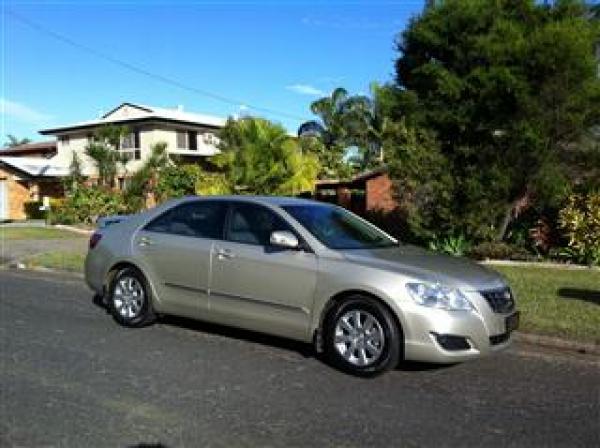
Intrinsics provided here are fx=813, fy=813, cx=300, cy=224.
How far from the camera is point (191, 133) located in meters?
45.7

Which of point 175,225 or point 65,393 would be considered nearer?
point 65,393

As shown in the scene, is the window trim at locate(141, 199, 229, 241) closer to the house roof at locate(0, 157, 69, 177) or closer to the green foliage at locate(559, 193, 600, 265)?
the green foliage at locate(559, 193, 600, 265)

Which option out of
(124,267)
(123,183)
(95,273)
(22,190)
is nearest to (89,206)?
(123,183)

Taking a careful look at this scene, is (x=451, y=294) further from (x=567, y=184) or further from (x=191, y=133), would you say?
(x=191, y=133)

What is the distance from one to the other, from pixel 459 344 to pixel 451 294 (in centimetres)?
42

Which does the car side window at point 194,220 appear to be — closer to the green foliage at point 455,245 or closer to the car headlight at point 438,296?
the car headlight at point 438,296

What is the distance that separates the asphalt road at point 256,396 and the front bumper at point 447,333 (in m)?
0.24

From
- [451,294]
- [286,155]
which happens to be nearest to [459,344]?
[451,294]

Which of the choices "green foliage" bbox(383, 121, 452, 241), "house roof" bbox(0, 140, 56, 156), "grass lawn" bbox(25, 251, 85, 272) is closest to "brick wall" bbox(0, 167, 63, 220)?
"house roof" bbox(0, 140, 56, 156)

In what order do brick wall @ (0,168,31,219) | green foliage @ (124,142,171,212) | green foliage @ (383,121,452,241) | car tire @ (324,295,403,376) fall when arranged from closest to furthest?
car tire @ (324,295,403,376) → green foliage @ (383,121,452,241) → green foliage @ (124,142,171,212) → brick wall @ (0,168,31,219)

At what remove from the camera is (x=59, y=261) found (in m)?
16.1

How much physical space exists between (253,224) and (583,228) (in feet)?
30.2

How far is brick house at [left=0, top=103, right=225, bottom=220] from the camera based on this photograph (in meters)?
43.8

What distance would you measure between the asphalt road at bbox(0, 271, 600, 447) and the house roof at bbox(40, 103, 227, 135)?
35.5 m
